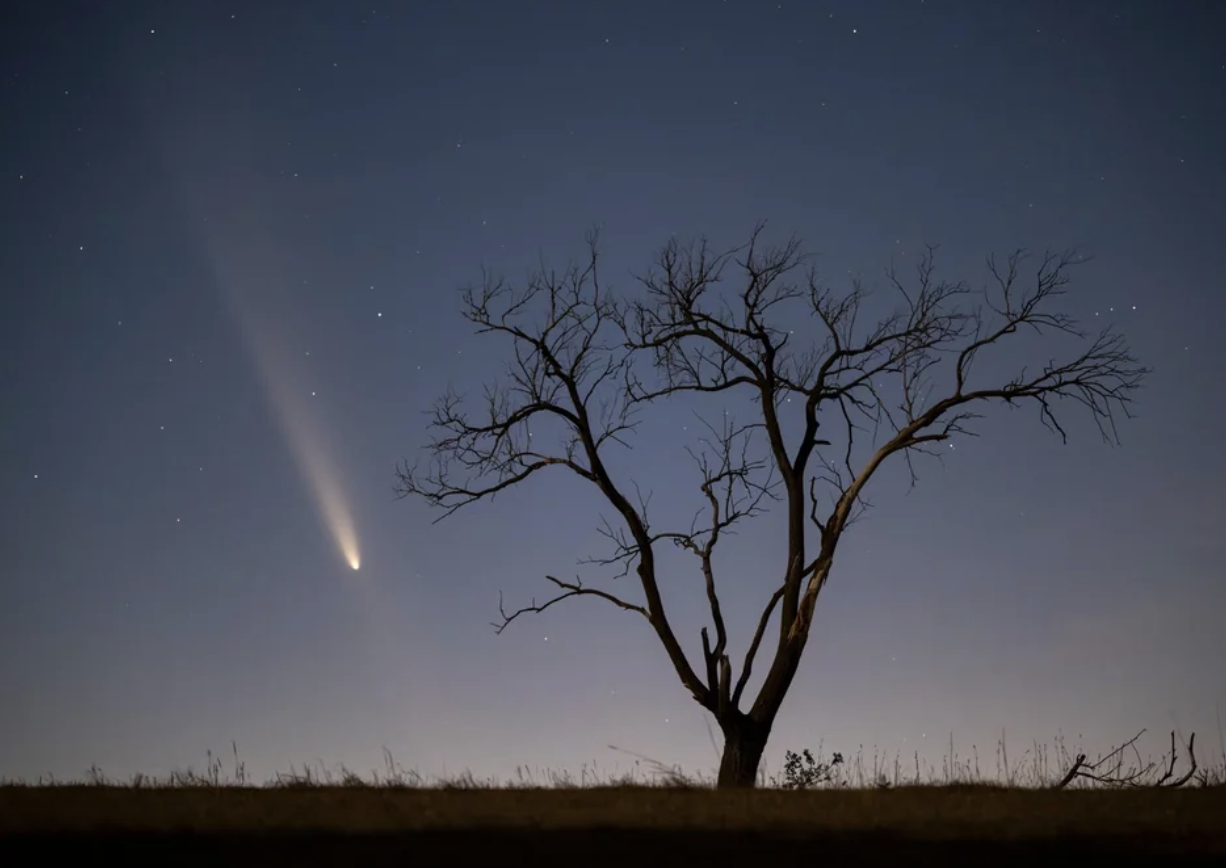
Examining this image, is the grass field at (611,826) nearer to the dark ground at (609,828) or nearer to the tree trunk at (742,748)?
the dark ground at (609,828)

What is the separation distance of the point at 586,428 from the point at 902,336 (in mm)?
4300

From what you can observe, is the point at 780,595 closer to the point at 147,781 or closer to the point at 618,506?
the point at 618,506

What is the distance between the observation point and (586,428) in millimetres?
15727

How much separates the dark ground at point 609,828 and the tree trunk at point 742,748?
175 inches

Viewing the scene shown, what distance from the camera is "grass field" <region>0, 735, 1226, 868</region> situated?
6.79 m

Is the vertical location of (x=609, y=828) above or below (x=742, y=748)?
below

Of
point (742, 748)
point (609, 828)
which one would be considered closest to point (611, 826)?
point (609, 828)

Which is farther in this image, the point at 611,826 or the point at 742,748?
the point at 742,748

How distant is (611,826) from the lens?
7.62 metres

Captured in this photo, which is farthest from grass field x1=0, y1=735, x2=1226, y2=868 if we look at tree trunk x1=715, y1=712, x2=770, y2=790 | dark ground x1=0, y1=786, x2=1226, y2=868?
tree trunk x1=715, y1=712, x2=770, y2=790

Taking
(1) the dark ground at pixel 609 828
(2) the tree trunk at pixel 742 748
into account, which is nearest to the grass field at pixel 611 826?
(1) the dark ground at pixel 609 828

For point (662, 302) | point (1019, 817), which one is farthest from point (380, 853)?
point (662, 302)

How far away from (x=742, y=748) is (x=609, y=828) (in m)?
6.82

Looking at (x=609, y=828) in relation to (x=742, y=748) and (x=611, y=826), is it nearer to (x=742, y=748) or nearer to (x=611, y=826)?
(x=611, y=826)
